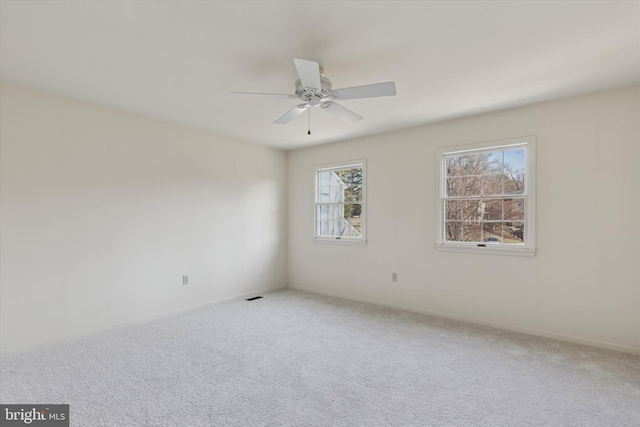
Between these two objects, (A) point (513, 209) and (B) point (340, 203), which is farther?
(B) point (340, 203)

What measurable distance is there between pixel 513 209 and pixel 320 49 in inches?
113

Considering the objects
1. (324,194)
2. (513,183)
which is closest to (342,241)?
(324,194)

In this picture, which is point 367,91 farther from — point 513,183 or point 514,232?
point 514,232

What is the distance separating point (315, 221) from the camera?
5426mm

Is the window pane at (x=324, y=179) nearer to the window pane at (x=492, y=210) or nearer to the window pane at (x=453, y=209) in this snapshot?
the window pane at (x=453, y=209)

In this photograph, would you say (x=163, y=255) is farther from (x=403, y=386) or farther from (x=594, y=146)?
(x=594, y=146)

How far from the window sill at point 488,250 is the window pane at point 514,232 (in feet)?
0.43

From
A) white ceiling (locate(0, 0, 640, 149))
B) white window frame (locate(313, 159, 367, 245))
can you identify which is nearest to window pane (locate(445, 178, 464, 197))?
white ceiling (locate(0, 0, 640, 149))

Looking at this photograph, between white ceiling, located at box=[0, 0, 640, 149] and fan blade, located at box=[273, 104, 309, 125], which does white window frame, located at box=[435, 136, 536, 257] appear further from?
fan blade, located at box=[273, 104, 309, 125]

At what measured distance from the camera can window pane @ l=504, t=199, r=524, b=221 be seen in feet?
11.6

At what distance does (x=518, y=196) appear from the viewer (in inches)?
139

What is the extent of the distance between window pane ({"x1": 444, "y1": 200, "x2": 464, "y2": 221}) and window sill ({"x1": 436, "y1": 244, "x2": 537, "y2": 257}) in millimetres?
384

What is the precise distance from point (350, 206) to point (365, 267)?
103 centimetres

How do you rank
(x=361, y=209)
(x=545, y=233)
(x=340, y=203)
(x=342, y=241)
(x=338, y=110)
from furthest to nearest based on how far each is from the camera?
(x=340, y=203) < (x=342, y=241) < (x=361, y=209) < (x=545, y=233) < (x=338, y=110)
